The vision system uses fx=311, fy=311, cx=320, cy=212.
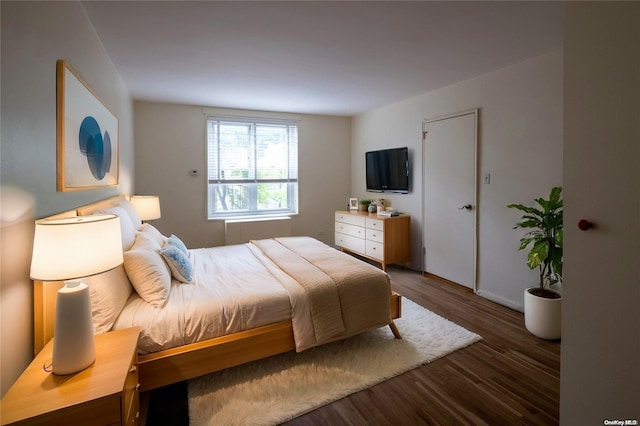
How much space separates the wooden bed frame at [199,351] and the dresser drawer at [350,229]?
276 cm

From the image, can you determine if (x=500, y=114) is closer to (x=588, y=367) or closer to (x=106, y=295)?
(x=588, y=367)

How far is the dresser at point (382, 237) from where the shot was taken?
14.1 feet

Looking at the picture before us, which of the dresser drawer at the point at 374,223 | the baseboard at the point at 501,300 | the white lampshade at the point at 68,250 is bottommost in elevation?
the baseboard at the point at 501,300

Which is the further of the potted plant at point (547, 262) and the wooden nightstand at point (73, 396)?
the potted plant at point (547, 262)

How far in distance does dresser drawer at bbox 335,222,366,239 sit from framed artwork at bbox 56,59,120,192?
3240 millimetres

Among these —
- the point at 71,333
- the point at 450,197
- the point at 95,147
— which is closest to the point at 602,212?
the point at 71,333

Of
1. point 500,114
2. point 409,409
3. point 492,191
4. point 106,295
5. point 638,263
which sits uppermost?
point 500,114

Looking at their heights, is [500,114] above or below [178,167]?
above

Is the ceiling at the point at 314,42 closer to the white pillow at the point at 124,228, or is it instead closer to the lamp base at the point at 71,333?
the white pillow at the point at 124,228

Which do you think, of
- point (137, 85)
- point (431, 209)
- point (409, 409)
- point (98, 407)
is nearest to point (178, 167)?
point (137, 85)

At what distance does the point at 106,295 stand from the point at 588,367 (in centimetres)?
223

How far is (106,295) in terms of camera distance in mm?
1684

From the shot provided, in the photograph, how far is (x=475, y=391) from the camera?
6.42 feet

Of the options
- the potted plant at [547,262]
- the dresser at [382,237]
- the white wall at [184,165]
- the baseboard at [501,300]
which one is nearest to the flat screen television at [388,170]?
the dresser at [382,237]
